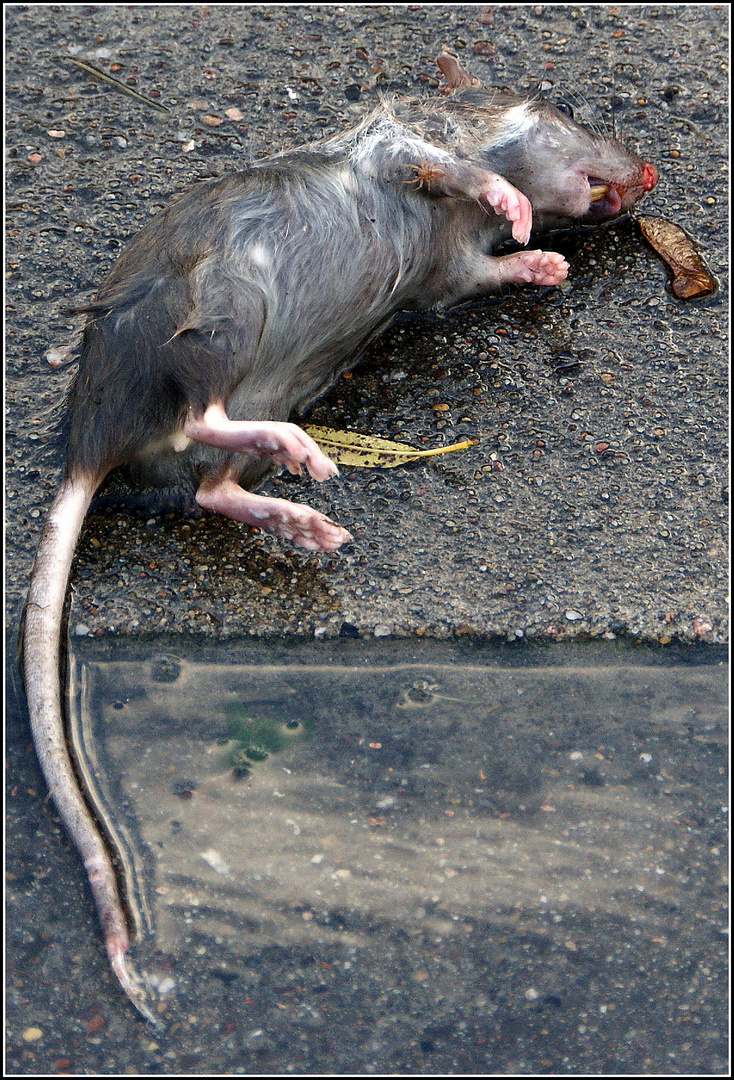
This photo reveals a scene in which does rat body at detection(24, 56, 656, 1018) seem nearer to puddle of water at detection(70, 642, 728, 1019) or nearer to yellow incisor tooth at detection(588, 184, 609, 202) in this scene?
yellow incisor tooth at detection(588, 184, 609, 202)

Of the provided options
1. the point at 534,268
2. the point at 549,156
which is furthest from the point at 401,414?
the point at 549,156

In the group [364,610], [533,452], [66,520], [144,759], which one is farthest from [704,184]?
[144,759]

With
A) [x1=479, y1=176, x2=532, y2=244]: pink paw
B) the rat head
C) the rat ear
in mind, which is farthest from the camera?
the rat ear

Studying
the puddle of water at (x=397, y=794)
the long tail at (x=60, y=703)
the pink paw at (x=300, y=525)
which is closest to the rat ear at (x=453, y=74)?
the pink paw at (x=300, y=525)

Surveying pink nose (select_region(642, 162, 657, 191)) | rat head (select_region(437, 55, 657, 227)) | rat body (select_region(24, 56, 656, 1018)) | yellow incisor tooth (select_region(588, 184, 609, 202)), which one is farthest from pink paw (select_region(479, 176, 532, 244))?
pink nose (select_region(642, 162, 657, 191))

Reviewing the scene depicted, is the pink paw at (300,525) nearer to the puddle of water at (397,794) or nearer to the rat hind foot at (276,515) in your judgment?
the rat hind foot at (276,515)

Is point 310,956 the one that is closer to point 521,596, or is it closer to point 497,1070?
point 497,1070

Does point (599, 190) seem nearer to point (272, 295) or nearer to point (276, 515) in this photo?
point (272, 295)
